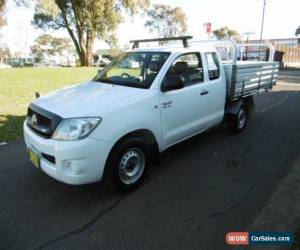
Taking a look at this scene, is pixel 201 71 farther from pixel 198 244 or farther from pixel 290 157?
pixel 198 244

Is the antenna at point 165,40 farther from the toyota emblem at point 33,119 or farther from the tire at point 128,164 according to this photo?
the toyota emblem at point 33,119

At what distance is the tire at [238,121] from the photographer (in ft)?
19.2

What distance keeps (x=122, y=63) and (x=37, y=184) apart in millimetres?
2383

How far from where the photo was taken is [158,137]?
380cm

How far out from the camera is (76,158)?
291 centimetres

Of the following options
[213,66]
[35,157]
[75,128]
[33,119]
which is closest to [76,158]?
[75,128]

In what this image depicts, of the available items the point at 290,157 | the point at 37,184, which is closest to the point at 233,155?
the point at 290,157

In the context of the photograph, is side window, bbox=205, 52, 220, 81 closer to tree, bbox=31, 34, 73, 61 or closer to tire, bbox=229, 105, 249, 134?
tire, bbox=229, 105, 249, 134

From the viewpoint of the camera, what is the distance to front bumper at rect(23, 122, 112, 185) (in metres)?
2.90

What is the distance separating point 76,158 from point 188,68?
8.16 ft

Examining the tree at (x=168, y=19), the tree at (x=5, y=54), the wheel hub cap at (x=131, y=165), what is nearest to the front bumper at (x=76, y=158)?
the wheel hub cap at (x=131, y=165)

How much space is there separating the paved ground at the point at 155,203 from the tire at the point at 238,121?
881mm

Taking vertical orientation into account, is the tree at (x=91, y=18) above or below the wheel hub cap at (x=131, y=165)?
above

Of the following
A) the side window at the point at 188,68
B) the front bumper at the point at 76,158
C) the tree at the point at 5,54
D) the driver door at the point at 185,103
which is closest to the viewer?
the front bumper at the point at 76,158
